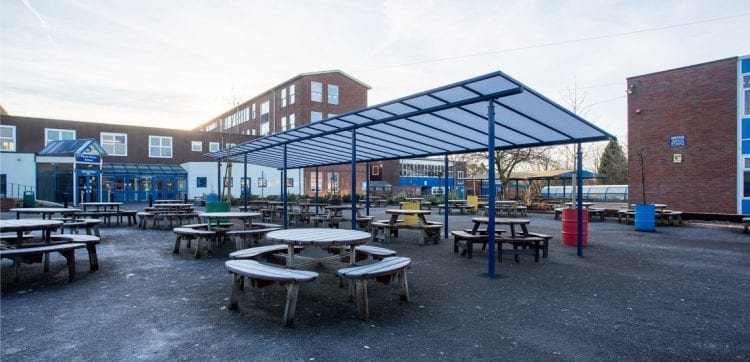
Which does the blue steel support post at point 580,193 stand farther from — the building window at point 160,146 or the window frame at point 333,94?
the building window at point 160,146

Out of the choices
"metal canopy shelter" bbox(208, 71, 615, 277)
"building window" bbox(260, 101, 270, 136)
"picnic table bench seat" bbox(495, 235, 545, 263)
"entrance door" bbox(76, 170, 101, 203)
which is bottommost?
"picnic table bench seat" bbox(495, 235, 545, 263)

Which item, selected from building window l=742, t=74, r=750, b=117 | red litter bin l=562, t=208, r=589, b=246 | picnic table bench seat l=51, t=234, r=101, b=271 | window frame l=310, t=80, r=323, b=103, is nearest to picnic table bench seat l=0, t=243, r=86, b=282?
picnic table bench seat l=51, t=234, r=101, b=271

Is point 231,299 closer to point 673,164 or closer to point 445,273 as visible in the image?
point 445,273

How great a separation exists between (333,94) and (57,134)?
2305cm

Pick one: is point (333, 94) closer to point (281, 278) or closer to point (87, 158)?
point (87, 158)

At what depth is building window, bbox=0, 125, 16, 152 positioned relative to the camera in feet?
91.0

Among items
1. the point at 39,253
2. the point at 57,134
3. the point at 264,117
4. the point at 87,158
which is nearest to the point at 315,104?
the point at 264,117

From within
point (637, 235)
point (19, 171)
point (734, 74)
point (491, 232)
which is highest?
point (734, 74)

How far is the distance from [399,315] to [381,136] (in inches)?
249

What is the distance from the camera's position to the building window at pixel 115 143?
102 feet

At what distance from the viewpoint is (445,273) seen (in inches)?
260

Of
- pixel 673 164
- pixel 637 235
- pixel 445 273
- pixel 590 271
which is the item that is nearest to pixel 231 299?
pixel 445 273

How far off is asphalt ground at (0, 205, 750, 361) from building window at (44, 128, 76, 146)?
93.9ft

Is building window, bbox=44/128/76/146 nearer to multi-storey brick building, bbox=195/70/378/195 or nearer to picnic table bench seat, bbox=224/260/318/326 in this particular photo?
multi-storey brick building, bbox=195/70/378/195
